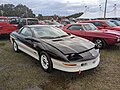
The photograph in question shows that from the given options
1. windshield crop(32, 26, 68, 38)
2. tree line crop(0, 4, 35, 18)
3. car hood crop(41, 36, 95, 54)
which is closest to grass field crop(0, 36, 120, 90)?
car hood crop(41, 36, 95, 54)

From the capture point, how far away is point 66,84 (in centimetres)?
383

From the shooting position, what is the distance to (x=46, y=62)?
448cm

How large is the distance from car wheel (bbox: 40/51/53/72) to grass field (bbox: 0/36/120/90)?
147mm

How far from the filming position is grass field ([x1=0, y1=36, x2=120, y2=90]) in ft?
12.2

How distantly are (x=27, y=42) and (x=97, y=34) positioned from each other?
3492 mm

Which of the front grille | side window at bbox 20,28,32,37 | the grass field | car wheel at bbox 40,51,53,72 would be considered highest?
side window at bbox 20,28,32,37

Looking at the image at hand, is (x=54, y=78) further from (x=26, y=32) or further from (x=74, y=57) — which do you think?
(x=26, y=32)

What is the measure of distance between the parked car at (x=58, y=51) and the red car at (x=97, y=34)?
2.33 meters

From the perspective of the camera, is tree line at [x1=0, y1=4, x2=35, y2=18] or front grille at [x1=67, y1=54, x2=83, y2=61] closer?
front grille at [x1=67, y1=54, x2=83, y2=61]

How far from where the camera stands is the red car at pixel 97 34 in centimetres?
699

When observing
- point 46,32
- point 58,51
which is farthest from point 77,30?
point 58,51

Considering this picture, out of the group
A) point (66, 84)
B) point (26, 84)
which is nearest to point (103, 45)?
point (66, 84)

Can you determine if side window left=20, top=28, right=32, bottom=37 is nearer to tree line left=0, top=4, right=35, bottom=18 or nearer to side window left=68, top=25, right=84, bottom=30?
side window left=68, top=25, right=84, bottom=30

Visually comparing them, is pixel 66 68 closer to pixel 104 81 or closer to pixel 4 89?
pixel 104 81
